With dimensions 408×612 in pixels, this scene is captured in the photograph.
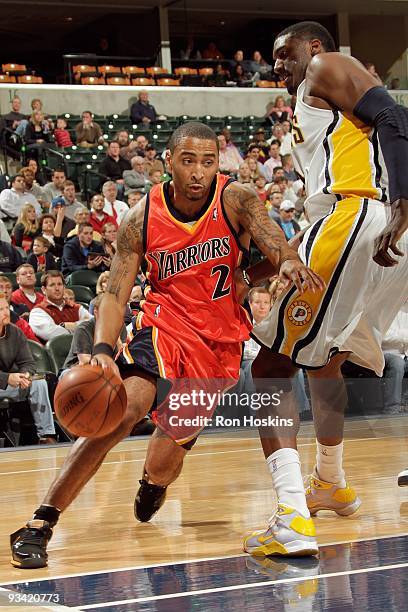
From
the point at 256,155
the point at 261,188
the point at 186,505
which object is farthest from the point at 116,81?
the point at 186,505

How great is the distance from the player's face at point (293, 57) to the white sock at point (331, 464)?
155cm

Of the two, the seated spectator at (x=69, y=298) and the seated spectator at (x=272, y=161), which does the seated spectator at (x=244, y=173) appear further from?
the seated spectator at (x=69, y=298)

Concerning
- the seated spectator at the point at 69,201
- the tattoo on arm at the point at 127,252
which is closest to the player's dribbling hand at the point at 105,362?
the tattoo on arm at the point at 127,252

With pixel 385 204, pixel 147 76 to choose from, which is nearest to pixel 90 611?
pixel 385 204

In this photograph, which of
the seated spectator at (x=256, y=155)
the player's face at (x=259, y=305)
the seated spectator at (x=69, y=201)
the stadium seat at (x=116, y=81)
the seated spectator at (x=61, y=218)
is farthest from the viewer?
the stadium seat at (x=116, y=81)

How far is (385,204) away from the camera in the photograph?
4.06m

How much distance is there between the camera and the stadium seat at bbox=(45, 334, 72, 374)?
8.77m

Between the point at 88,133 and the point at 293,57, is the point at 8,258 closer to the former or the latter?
the point at 88,133

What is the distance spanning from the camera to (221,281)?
14.0 feet

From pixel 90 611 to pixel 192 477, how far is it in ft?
10.4

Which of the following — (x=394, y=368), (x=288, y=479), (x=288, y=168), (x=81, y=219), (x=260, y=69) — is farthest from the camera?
(x=260, y=69)

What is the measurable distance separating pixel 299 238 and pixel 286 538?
1.23 metres

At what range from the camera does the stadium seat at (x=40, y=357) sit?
867 centimetres

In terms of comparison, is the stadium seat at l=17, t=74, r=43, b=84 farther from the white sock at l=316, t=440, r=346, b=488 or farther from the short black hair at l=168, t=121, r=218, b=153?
the white sock at l=316, t=440, r=346, b=488
